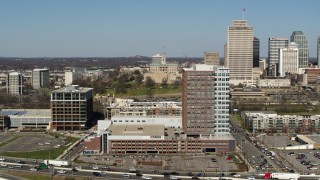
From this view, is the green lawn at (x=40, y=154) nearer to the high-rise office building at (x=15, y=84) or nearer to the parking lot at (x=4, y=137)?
the parking lot at (x=4, y=137)

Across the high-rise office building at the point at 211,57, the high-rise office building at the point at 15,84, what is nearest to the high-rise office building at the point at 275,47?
the high-rise office building at the point at 211,57

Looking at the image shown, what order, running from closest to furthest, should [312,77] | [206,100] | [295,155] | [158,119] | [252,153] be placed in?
1. [295,155]
2. [252,153]
3. [206,100]
4. [158,119]
5. [312,77]

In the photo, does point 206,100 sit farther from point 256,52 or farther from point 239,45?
point 256,52

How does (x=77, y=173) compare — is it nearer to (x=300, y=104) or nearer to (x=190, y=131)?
(x=190, y=131)

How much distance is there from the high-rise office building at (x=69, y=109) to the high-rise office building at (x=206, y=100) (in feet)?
41.1

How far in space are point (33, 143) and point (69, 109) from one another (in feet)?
21.7

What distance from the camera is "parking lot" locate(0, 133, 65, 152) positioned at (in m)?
43.4

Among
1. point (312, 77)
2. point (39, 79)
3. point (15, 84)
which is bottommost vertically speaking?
point (15, 84)

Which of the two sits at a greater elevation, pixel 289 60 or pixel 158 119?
pixel 289 60

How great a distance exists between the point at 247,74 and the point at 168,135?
50345 mm

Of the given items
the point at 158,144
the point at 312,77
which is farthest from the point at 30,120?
the point at 312,77

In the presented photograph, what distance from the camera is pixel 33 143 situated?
45.8 metres

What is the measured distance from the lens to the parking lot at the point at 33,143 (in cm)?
4338

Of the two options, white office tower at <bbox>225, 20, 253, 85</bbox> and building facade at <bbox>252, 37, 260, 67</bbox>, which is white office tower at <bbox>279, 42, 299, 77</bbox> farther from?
white office tower at <bbox>225, 20, 253, 85</bbox>
